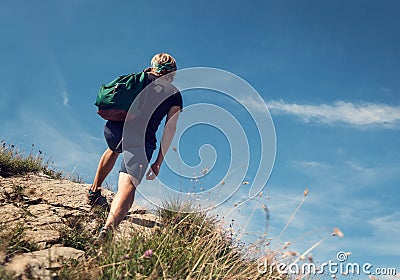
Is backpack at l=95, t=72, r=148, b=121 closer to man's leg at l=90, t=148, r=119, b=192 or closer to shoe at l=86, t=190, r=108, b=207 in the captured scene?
man's leg at l=90, t=148, r=119, b=192

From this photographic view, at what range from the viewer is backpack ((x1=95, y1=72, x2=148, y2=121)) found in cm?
515

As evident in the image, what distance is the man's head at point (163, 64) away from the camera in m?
5.31

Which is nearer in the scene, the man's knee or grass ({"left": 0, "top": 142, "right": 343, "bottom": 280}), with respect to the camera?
grass ({"left": 0, "top": 142, "right": 343, "bottom": 280})

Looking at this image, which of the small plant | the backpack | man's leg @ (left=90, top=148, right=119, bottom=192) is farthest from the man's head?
the small plant

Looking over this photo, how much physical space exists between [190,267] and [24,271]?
1521mm

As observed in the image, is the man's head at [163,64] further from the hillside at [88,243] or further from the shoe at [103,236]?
the shoe at [103,236]

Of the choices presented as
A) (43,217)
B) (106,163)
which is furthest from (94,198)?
(106,163)

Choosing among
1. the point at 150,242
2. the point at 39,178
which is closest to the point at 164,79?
the point at 150,242

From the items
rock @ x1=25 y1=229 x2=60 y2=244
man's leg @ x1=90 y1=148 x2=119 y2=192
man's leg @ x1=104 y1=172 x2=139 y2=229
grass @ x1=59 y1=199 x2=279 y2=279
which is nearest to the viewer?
grass @ x1=59 y1=199 x2=279 y2=279

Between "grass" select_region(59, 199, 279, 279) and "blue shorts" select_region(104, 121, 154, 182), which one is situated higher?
"blue shorts" select_region(104, 121, 154, 182)

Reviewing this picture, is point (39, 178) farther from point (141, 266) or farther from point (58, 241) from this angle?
point (141, 266)

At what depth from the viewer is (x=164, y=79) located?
209 inches

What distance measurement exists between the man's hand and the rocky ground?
0.61 metres

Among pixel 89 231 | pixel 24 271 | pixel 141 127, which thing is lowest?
pixel 24 271
